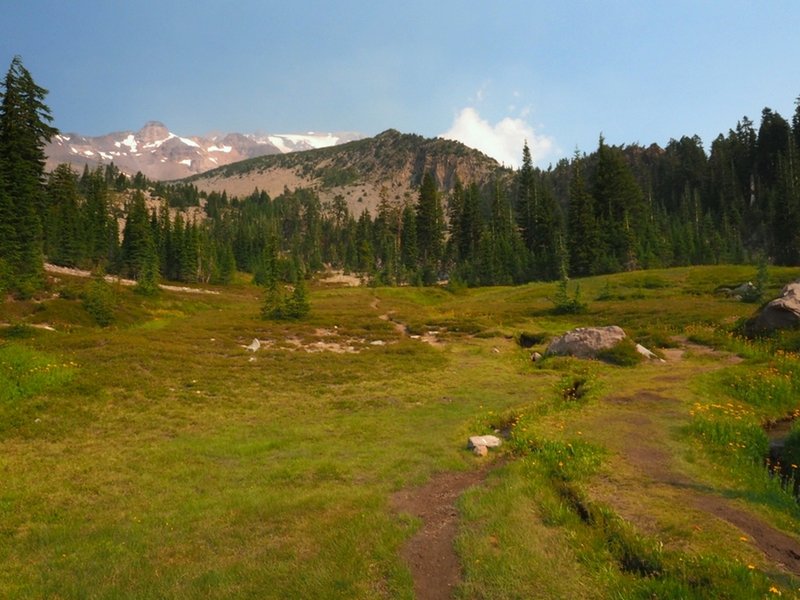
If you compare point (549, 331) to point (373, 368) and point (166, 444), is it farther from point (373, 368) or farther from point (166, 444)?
point (166, 444)

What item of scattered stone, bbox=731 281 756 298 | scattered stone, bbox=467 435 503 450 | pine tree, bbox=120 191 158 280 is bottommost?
scattered stone, bbox=467 435 503 450

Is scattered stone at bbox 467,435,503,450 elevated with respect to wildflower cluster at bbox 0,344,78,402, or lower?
lower

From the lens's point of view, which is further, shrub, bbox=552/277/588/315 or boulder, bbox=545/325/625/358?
shrub, bbox=552/277/588/315

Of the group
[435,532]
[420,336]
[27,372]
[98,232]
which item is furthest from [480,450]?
[98,232]

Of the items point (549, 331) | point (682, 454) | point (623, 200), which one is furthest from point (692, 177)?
point (682, 454)

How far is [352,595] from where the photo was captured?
8086 millimetres

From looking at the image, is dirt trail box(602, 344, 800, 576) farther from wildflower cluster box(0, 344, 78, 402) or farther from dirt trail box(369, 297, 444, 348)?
wildflower cluster box(0, 344, 78, 402)

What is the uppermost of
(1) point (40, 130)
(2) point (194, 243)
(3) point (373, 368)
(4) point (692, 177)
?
(4) point (692, 177)

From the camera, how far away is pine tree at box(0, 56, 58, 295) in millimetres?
59875

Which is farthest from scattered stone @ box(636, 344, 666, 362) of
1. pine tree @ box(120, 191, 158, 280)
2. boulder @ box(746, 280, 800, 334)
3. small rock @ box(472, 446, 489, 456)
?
pine tree @ box(120, 191, 158, 280)

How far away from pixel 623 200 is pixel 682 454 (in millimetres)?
107669

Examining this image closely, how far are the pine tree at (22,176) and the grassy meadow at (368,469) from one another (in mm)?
38556

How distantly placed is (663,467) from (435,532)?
283 inches

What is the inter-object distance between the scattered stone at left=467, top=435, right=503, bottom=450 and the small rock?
14 cm
